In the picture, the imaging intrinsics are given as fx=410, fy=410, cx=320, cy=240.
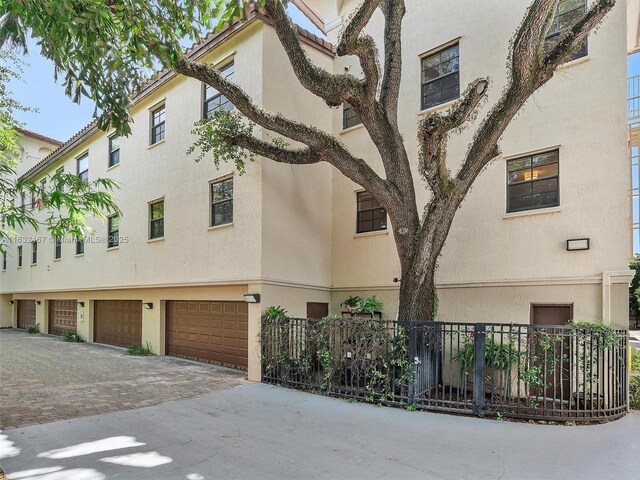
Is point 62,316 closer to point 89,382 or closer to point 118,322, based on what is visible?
point 118,322

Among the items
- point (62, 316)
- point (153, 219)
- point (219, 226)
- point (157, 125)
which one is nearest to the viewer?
point (219, 226)

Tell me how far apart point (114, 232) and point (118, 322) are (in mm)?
3361

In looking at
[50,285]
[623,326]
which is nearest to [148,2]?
[623,326]

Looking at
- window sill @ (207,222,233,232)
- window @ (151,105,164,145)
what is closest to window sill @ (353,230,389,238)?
window sill @ (207,222,233,232)

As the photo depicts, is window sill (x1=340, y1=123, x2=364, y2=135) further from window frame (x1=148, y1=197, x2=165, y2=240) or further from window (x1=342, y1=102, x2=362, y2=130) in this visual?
window frame (x1=148, y1=197, x2=165, y2=240)

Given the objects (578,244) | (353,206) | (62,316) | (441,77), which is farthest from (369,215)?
(62,316)

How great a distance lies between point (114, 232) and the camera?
14.6 meters

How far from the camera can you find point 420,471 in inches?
177

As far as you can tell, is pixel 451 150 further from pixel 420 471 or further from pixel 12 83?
pixel 12 83

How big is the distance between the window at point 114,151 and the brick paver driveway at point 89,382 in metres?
6.68

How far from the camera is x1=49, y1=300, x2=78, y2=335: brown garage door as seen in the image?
1808 centimetres

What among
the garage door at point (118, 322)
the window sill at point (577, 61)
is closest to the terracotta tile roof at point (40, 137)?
the garage door at point (118, 322)

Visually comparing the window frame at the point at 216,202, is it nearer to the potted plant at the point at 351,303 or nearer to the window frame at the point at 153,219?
the window frame at the point at 153,219

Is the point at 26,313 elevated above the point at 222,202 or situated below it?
below
